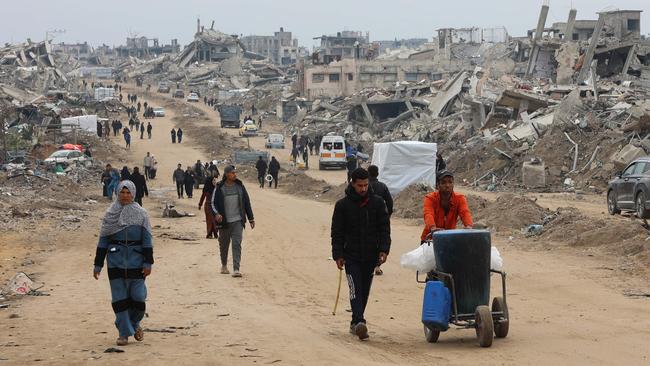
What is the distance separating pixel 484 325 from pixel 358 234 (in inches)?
58.1

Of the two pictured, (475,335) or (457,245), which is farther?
(475,335)

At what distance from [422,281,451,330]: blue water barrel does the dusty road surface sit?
0.83 ft

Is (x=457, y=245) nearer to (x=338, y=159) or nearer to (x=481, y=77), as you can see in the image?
(x=338, y=159)

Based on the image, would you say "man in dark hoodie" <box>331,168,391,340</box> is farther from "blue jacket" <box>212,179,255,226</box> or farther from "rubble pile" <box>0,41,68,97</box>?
"rubble pile" <box>0,41,68,97</box>

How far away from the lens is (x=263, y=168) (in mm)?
42969

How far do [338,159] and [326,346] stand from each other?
141 ft

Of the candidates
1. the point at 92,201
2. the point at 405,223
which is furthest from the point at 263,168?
the point at 405,223

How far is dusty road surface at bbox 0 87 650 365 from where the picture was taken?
30.9 feet

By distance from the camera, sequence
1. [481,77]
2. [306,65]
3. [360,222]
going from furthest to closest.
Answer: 1. [306,65]
2. [481,77]
3. [360,222]

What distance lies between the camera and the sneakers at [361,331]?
401 inches

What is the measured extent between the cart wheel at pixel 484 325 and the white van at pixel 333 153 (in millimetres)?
42920

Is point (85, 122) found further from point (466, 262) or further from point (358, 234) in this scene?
point (466, 262)

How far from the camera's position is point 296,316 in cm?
1221

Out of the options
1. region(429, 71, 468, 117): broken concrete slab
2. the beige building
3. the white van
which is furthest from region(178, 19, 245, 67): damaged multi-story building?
the white van
